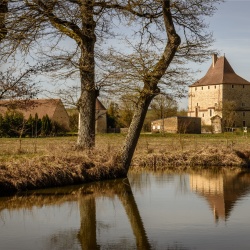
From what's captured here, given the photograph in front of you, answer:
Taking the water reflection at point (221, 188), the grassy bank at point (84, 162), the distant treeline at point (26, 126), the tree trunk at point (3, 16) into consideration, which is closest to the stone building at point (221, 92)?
the distant treeline at point (26, 126)

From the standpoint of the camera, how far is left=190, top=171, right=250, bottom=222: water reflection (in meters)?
10.8

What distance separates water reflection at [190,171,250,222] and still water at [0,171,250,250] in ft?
0.07

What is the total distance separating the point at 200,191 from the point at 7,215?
17.7 feet

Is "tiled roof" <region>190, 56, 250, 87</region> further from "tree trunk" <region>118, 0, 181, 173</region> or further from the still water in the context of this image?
the still water

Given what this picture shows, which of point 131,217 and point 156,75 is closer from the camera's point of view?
point 131,217

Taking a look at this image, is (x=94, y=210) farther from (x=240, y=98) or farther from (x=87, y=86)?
(x=240, y=98)

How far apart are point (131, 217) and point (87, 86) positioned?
26.7 feet

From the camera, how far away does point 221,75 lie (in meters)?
80.6

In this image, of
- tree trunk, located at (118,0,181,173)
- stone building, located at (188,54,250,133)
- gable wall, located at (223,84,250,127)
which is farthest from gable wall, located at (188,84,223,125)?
tree trunk, located at (118,0,181,173)

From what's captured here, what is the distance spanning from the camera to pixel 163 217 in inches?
386

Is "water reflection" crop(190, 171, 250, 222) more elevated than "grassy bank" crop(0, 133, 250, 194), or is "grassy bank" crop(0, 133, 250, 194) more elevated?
"grassy bank" crop(0, 133, 250, 194)

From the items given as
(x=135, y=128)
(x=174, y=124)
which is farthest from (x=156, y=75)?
(x=174, y=124)

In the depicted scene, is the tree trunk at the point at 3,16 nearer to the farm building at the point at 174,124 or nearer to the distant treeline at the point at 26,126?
the distant treeline at the point at 26,126

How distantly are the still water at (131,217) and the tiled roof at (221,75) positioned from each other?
66692 millimetres
